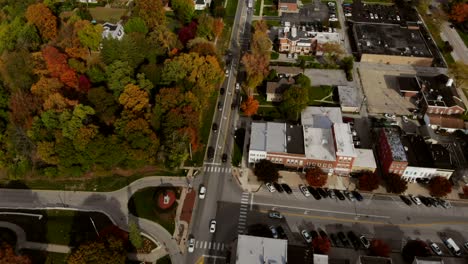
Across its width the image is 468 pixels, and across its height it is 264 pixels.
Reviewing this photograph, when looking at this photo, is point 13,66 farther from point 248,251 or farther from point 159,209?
point 248,251

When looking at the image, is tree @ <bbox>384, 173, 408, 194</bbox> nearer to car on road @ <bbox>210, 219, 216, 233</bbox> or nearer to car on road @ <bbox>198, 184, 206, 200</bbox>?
car on road @ <bbox>210, 219, 216, 233</bbox>

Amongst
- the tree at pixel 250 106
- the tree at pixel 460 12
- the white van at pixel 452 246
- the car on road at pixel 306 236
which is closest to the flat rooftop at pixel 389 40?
the tree at pixel 460 12

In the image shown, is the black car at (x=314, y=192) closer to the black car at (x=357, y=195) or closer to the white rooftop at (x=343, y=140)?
the black car at (x=357, y=195)

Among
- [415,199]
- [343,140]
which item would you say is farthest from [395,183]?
A: [343,140]

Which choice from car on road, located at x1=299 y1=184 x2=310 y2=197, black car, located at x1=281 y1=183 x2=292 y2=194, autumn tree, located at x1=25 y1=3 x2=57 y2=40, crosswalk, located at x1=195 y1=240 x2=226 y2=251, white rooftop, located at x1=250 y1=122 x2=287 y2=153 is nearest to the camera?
crosswalk, located at x1=195 y1=240 x2=226 y2=251

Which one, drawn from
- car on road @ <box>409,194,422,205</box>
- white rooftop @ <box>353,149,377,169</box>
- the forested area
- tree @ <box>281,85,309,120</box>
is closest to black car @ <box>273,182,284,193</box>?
white rooftop @ <box>353,149,377,169</box>

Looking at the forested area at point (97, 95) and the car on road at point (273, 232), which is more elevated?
the forested area at point (97, 95)

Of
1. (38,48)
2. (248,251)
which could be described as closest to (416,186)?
(248,251)
